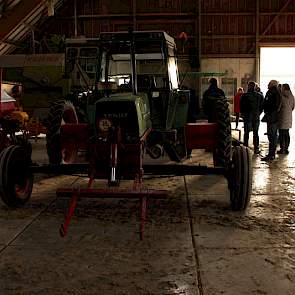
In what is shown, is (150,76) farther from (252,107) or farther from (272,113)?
(252,107)

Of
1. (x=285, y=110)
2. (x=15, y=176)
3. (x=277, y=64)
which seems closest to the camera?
(x=15, y=176)

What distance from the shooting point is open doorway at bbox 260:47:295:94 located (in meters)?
27.3

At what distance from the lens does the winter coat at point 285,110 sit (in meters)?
10.4

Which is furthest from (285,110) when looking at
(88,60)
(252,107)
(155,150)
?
(88,60)

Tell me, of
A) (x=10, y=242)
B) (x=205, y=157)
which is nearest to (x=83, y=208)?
→ (x=10, y=242)

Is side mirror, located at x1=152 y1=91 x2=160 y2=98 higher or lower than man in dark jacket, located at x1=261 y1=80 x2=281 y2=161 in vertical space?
higher

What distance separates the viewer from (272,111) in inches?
400

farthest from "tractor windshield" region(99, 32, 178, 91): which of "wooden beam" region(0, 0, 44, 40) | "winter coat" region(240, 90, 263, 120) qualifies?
"wooden beam" region(0, 0, 44, 40)

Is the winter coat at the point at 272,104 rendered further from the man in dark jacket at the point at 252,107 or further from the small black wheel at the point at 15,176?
the small black wheel at the point at 15,176

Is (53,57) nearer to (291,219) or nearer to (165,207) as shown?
(165,207)

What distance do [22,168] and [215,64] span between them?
20064mm

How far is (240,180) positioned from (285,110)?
17.7ft

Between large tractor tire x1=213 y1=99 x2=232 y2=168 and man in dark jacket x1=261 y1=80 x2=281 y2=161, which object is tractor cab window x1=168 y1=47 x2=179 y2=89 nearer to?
large tractor tire x1=213 y1=99 x2=232 y2=168

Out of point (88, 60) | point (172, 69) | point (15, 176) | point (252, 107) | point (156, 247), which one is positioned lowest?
point (156, 247)
